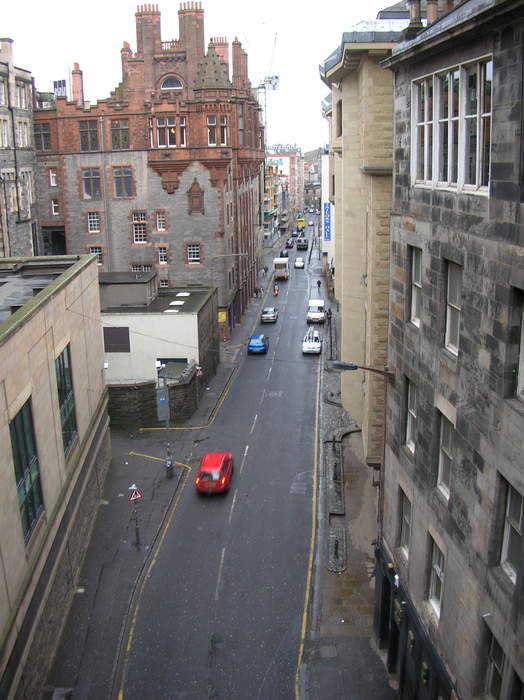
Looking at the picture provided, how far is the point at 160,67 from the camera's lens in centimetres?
6331

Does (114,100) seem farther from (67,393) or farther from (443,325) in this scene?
(443,325)

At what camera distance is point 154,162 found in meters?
62.1

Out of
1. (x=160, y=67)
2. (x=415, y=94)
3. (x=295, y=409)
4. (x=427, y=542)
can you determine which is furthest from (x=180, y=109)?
(x=427, y=542)

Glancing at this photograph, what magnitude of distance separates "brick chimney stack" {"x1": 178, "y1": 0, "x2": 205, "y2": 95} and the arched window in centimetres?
102

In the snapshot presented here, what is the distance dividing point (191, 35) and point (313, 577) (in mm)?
52307

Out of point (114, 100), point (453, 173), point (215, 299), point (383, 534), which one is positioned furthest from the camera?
point (114, 100)

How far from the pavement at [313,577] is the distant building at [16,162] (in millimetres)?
25157

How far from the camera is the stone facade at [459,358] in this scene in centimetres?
1188

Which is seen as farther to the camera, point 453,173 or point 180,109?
point 180,109

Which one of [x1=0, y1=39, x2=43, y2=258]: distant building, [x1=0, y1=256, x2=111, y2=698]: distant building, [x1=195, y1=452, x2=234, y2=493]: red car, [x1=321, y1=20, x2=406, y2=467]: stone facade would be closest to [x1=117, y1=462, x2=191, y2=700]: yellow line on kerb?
[x1=195, y1=452, x2=234, y2=493]: red car

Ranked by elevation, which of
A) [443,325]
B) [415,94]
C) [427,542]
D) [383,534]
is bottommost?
[383,534]

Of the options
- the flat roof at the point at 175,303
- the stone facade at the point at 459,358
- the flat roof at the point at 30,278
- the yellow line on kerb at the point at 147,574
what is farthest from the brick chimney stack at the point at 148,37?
the stone facade at the point at 459,358

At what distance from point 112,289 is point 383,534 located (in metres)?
33.6

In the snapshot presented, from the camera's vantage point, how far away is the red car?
3313 cm
